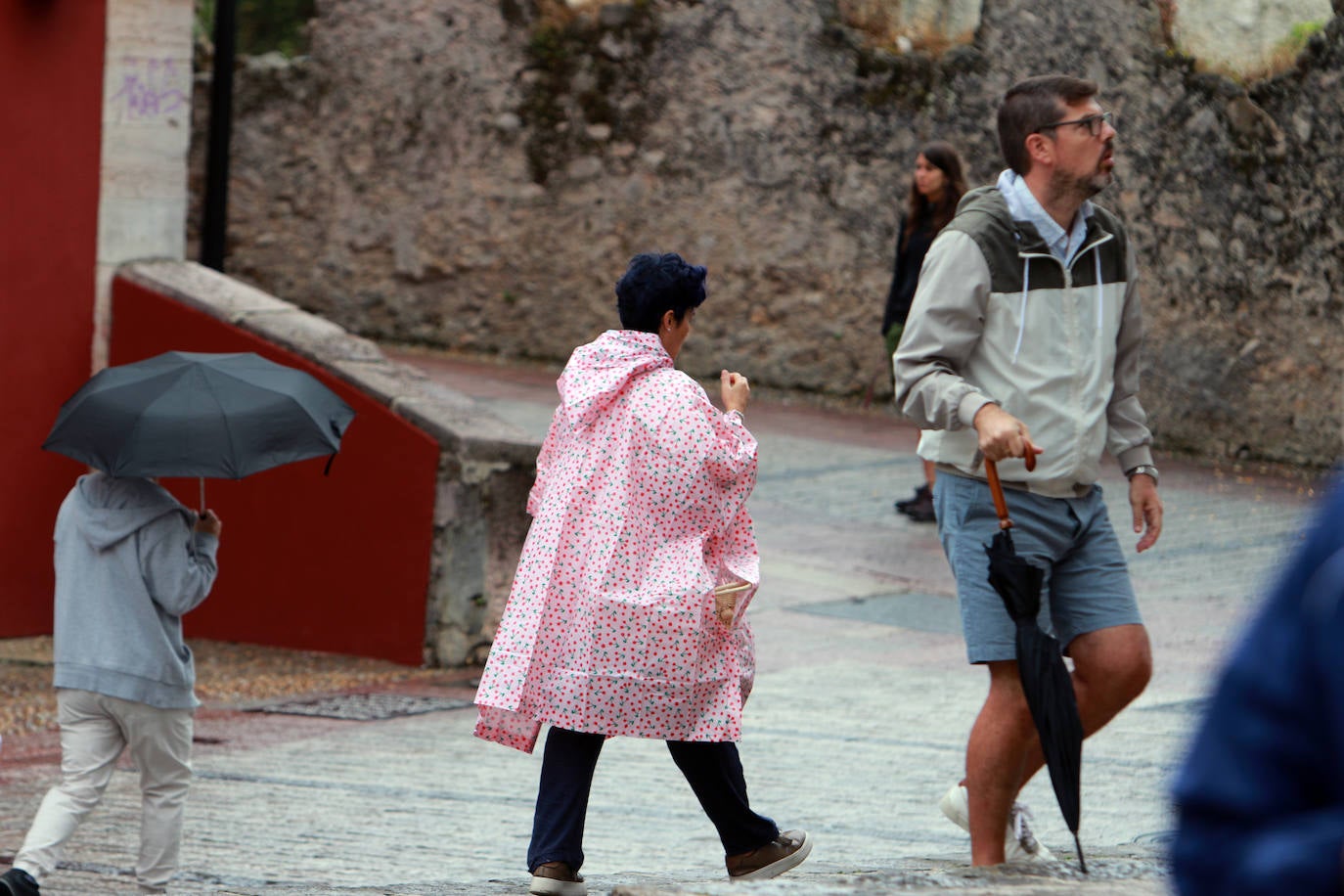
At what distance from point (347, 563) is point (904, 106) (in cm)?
712

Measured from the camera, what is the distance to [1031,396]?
4.14m

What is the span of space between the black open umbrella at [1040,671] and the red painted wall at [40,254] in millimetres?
4812

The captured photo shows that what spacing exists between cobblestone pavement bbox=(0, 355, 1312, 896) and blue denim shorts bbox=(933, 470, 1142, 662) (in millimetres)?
439

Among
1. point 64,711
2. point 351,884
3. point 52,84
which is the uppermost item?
point 52,84

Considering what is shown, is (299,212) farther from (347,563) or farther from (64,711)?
(64,711)

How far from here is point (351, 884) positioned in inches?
184

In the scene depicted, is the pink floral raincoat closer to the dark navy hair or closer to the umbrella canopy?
the dark navy hair

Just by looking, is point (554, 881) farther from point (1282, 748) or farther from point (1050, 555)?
point (1282, 748)

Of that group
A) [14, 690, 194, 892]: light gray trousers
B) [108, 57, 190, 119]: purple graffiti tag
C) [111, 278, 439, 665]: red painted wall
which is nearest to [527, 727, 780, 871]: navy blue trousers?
[14, 690, 194, 892]: light gray trousers

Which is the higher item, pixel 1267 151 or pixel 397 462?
pixel 1267 151

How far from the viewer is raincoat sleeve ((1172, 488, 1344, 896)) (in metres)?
1.22

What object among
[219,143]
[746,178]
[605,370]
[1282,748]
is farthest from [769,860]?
[746,178]

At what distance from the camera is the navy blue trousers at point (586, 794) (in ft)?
13.5

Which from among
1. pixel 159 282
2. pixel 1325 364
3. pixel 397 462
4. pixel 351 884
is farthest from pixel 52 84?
pixel 1325 364
